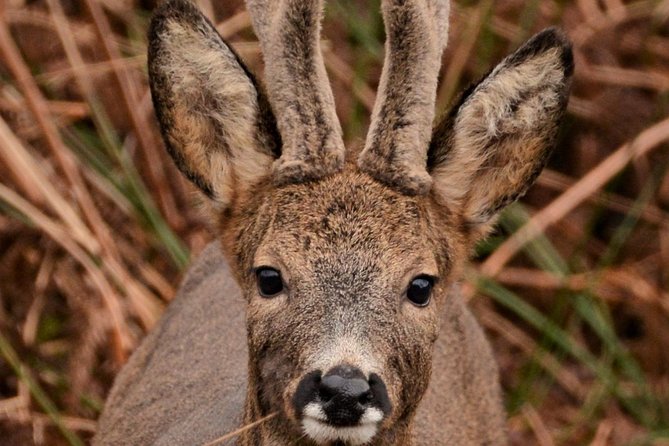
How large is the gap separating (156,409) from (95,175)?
6.39 ft

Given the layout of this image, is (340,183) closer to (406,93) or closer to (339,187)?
(339,187)

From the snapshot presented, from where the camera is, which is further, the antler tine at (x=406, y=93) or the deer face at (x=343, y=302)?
the antler tine at (x=406, y=93)

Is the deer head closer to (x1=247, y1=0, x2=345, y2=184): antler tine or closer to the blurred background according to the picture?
(x1=247, y1=0, x2=345, y2=184): antler tine

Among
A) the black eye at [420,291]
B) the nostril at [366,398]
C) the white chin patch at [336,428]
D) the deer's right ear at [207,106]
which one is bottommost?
the white chin patch at [336,428]

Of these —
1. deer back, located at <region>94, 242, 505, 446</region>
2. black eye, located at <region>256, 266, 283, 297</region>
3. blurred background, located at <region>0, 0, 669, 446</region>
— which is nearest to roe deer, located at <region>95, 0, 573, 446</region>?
black eye, located at <region>256, 266, 283, 297</region>

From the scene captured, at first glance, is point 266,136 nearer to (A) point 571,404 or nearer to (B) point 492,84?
(B) point 492,84

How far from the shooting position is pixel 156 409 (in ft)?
18.9

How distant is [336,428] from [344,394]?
135 millimetres

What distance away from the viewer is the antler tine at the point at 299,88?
14.8 feet

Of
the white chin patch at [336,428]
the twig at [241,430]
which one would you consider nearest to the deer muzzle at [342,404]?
the white chin patch at [336,428]

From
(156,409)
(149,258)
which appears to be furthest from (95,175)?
(156,409)

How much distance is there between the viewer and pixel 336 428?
13.7 ft

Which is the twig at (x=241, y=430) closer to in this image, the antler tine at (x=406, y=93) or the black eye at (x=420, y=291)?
the black eye at (x=420, y=291)

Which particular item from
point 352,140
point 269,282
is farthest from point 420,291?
point 352,140
